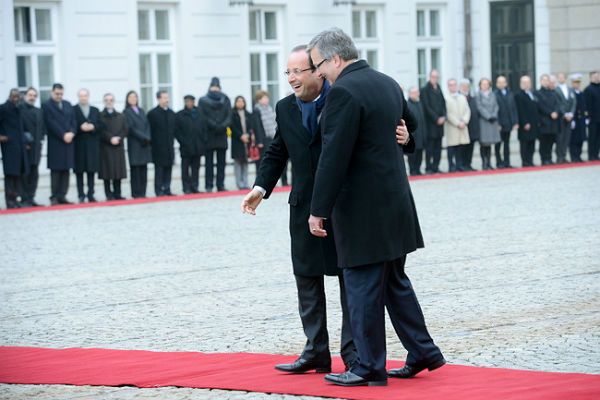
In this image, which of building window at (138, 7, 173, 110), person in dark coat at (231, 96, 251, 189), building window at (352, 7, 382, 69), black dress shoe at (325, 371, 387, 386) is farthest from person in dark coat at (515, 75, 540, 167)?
black dress shoe at (325, 371, 387, 386)

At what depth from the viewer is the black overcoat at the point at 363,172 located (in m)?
6.96

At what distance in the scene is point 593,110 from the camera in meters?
28.8

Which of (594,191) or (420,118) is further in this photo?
(420,118)

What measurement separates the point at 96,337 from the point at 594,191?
40.4 feet

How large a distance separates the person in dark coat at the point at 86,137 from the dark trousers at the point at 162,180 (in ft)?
4.44

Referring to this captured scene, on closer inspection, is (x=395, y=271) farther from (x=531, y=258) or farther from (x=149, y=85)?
(x=149, y=85)

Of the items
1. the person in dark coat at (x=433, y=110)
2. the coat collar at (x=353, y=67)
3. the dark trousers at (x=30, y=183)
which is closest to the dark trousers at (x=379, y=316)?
the coat collar at (x=353, y=67)

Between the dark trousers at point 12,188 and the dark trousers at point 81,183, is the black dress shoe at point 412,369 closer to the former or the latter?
the dark trousers at point 12,188

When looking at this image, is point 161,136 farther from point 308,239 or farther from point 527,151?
point 308,239

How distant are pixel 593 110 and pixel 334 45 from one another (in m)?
22.5

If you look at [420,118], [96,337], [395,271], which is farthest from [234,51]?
[395,271]

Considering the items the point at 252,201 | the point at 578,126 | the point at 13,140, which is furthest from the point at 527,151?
the point at 252,201

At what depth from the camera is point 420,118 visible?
25906 mm

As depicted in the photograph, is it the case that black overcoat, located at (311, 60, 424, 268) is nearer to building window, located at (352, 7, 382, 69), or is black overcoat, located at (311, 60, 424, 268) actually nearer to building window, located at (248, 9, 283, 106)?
building window, located at (248, 9, 283, 106)
